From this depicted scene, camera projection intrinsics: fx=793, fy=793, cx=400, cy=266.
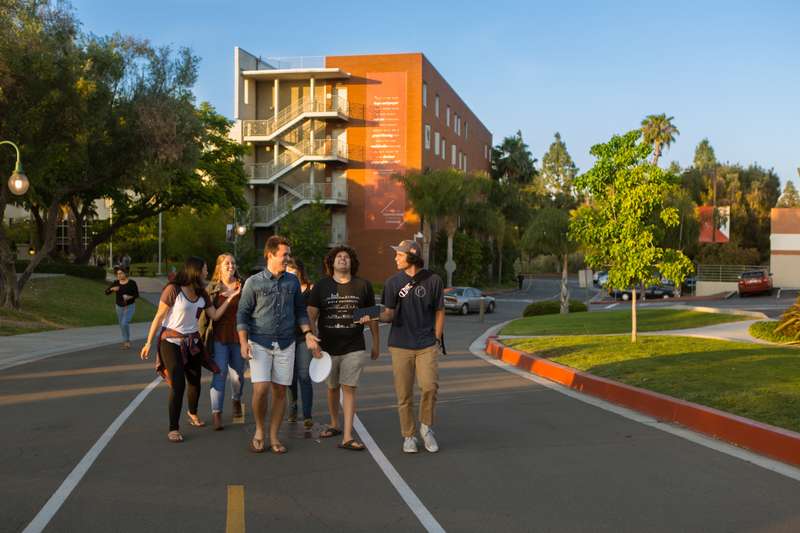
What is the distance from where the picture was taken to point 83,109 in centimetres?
2288

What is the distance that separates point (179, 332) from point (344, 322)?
1730 mm

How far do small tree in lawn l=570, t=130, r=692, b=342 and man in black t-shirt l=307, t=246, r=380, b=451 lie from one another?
943cm

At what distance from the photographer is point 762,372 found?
11125mm

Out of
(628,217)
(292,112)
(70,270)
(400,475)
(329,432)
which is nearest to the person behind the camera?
(400,475)

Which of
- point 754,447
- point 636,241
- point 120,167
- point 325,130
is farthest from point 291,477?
point 325,130

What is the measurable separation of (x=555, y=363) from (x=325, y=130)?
42541 millimetres

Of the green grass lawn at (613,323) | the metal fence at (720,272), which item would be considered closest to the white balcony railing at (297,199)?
the metal fence at (720,272)

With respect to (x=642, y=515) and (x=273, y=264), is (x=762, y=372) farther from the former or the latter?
(x=273, y=264)

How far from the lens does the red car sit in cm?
4772

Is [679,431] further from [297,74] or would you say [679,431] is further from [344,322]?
[297,74]

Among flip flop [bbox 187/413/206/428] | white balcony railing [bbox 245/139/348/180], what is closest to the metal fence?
white balcony railing [bbox 245/139/348/180]

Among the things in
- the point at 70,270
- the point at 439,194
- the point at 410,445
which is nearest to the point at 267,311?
the point at 410,445

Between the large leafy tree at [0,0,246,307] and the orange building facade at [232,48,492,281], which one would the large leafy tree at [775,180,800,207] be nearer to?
the orange building facade at [232,48,492,281]

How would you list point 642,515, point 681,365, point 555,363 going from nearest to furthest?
point 642,515 < point 681,365 < point 555,363
